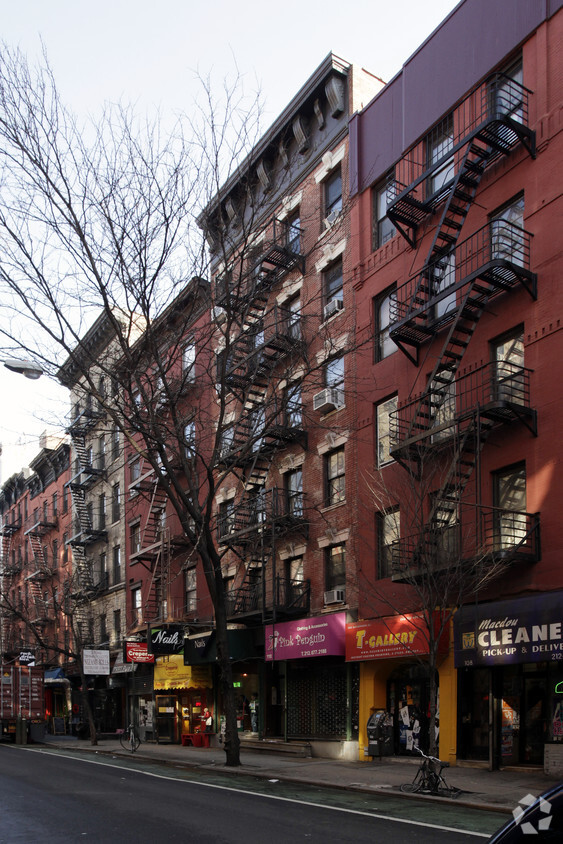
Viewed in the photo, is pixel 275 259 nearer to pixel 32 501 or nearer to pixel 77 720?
pixel 77 720

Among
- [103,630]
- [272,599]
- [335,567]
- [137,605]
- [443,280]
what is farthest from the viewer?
[103,630]

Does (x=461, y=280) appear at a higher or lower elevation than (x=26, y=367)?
higher

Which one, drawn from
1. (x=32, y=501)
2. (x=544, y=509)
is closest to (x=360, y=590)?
(x=544, y=509)

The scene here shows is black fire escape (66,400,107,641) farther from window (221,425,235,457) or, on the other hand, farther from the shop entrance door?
window (221,425,235,457)

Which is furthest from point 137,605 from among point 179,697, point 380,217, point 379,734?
point 380,217

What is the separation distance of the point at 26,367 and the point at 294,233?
45.5ft

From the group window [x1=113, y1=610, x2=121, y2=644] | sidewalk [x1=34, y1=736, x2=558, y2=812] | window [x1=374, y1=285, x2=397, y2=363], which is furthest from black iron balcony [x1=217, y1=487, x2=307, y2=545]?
window [x1=113, y1=610, x2=121, y2=644]

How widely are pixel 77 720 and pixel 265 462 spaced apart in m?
24.0

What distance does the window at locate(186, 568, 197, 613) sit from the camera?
109 feet

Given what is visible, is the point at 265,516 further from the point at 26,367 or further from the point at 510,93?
the point at 510,93

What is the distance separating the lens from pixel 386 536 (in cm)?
2262

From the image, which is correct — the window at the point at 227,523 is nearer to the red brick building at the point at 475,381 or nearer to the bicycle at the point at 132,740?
the red brick building at the point at 475,381

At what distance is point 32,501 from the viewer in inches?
2352

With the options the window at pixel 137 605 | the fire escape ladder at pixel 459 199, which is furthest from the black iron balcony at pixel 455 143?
the window at pixel 137 605
